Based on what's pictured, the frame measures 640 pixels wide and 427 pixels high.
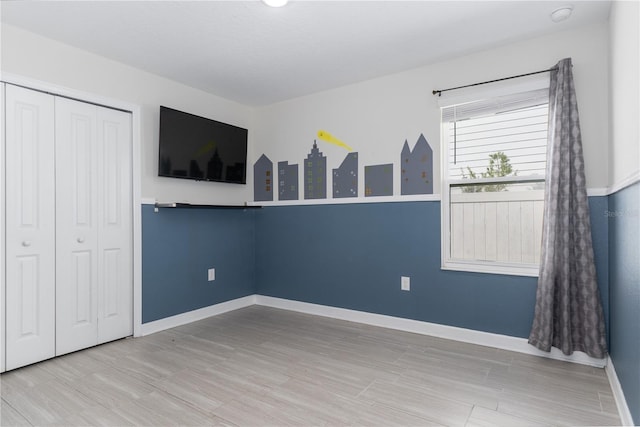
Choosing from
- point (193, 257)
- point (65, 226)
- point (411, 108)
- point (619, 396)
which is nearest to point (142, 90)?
point (65, 226)

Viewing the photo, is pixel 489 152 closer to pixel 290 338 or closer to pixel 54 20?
pixel 290 338

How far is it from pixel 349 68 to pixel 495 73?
116 centimetres

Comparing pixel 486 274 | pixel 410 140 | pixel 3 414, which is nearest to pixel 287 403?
pixel 3 414

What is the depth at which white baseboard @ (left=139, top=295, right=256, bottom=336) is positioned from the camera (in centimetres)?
318

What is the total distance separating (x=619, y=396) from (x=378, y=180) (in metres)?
2.19

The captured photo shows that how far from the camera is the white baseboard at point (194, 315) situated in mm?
3180

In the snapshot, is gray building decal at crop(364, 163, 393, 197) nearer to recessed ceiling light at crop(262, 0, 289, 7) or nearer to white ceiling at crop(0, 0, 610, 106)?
white ceiling at crop(0, 0, 610, 106)

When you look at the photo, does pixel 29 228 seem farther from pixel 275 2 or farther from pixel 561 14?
pixel 561 14

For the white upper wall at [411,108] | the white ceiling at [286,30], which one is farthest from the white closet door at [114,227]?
the white upper wall at [411,108]

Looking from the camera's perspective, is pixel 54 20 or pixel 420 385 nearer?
pixel 420 385

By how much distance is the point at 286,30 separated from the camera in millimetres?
2492

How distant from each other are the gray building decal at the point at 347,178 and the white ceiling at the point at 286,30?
0.80m

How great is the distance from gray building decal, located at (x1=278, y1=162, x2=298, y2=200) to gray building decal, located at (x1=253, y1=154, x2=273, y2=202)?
5.1 inches

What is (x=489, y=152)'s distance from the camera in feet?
9.42
